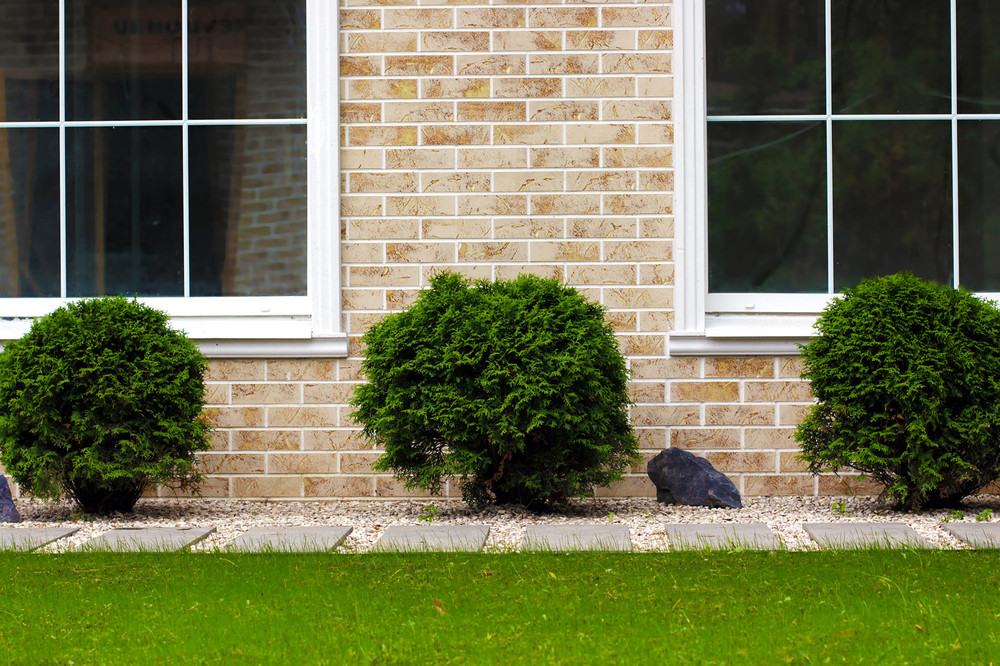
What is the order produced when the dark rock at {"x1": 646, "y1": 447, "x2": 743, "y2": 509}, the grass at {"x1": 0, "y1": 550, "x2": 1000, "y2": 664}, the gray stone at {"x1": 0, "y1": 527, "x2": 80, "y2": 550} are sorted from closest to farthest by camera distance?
the grass at {"x1": 0, "y1": 550, "x2": 1000, "y2": 664}
the gray stone at {"x1": 0, "y1": 527, "x2": 80, "y2": 550}
the dark rock at {"x1": 646, "y1": 447, "x2": 743, "y2": 509}

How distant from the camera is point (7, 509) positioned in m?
5.52

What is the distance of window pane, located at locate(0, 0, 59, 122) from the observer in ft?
21.6

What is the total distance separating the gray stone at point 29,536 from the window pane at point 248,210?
1.90 m

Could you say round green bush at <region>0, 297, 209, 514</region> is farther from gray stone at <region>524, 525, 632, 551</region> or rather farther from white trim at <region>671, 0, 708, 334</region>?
white trim at <region>671, 0, 708, 334</region>

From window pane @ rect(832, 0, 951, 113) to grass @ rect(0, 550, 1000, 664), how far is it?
11.2 ft

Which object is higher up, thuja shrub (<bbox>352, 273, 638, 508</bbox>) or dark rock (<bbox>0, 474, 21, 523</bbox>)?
thuja shrub (<bbox>352, 273, 638, 508</bbox>)

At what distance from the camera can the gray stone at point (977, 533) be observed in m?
4.32

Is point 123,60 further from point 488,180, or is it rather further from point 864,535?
point 864,535

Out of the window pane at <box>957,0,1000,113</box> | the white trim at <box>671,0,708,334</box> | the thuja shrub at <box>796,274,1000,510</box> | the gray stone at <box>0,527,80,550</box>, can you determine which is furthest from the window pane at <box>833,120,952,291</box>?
the gray stone at <box>0,527,80,550</box>

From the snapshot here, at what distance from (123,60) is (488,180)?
8.14 feet

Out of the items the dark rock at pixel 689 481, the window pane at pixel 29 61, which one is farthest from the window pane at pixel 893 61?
the window pane at pixel 29 61

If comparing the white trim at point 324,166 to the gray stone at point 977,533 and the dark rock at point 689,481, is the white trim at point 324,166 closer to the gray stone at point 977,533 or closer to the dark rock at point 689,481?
the dark rock at point 689,481

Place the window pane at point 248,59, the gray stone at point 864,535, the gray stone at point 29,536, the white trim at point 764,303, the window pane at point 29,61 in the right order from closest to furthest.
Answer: the gray stone at point 864,535 < the gray stone at point 29,536 < the white trim at point 764,303 < the window pane at point 248,59 < the window pane at point 29,61

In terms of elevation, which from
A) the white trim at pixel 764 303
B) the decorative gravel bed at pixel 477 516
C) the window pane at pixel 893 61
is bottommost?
the decorative gravel bed at pixel 477 516
